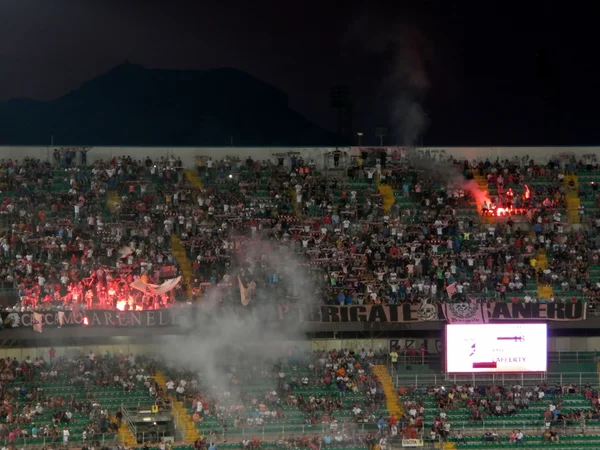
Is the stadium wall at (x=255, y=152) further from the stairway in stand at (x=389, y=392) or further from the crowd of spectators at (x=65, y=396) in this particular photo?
the stairway in stand at (x=389, y=392)

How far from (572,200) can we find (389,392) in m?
13.7

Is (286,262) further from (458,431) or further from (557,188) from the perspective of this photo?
(557,188)

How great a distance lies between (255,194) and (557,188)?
1355 centimetres

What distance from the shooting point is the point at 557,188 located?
51188mm

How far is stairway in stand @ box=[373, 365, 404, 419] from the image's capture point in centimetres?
4272

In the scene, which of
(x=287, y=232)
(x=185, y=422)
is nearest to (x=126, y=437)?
(x=185, y=422)

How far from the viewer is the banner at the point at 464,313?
44.7 metres

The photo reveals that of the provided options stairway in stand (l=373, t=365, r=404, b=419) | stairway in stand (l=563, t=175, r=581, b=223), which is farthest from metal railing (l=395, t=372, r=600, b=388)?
stairway in stand (l=563, t=175, r=581, b=223)

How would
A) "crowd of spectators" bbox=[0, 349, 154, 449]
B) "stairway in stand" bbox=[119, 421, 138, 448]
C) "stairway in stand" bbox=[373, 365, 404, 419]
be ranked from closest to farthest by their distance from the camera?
"crowd of spectators" bbox=[0, 349, 154, 449], "stairway in stand" bbox=[119, 421, 138, 448], "stairway in stand" bbox=[373, 365, 404, 419]

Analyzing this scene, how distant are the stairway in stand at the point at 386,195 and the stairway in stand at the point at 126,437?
1564 cm

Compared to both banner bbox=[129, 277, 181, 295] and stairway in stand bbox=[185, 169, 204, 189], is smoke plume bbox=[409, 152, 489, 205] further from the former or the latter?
banner bbox=[129, 277, 181, 295]

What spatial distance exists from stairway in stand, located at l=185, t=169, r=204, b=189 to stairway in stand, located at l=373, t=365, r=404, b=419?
38.6 feet

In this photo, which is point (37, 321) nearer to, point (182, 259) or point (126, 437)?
point (126, 437)

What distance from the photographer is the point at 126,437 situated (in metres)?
39.9
